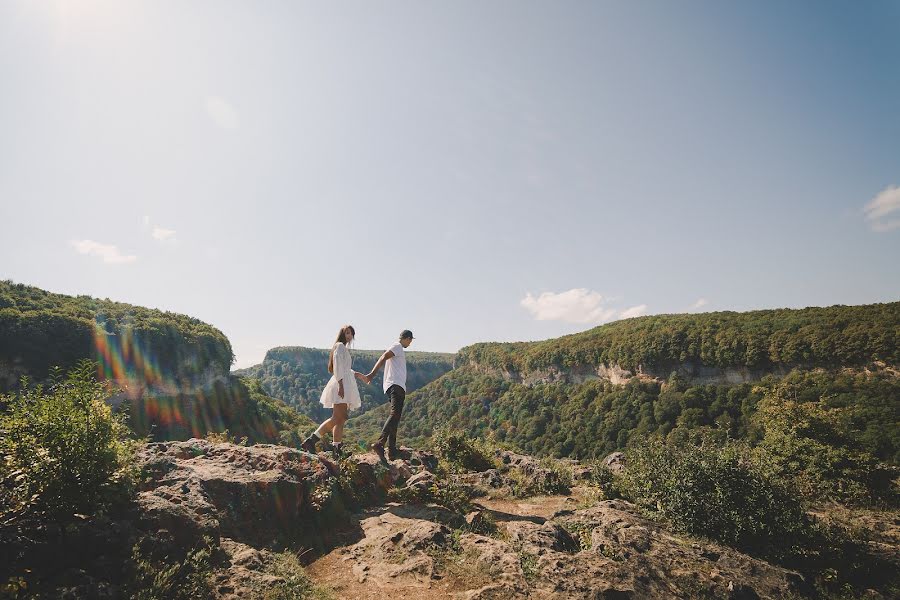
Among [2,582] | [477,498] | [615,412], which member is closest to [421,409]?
[615,412]

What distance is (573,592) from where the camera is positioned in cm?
382

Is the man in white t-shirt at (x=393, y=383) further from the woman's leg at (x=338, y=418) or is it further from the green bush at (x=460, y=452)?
the green bush at (x=460, y=452)

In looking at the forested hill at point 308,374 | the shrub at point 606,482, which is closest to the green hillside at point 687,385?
the shrub at point 606,482

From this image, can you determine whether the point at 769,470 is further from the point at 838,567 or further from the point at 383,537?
the point at 383,537

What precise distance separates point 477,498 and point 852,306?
77062 mm

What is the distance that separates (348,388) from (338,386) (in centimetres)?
22

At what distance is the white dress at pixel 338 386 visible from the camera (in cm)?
806

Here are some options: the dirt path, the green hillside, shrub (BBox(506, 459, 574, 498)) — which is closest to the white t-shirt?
the dirt path

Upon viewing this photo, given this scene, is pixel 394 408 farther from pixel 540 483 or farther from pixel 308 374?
pixel 308 374

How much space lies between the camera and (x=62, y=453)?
3.44 m

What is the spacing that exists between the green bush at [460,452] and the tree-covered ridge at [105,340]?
38.8 meters

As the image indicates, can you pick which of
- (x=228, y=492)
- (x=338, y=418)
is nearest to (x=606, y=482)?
(x=338, y=418)

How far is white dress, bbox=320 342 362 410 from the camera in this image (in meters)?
8.06

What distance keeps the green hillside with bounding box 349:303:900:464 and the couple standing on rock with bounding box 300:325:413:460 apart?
23506mm
